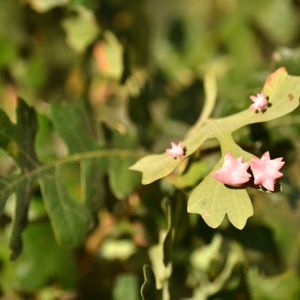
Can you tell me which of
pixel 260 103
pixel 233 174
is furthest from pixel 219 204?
pixel 260 103

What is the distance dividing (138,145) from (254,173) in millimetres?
367

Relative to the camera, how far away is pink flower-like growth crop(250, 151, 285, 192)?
809mm

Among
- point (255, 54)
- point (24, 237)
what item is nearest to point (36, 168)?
point (24, 237)

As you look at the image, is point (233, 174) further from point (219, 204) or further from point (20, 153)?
point (20, 153)

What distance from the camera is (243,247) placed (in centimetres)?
114

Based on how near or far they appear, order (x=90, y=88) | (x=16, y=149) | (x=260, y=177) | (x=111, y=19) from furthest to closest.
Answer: (x=90, y=88), (x=111, y=19), (x=16, y=149), (x=260, y=177)

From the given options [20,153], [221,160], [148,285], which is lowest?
[148,285]

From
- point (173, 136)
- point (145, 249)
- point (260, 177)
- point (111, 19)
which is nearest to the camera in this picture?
point (260, 177)

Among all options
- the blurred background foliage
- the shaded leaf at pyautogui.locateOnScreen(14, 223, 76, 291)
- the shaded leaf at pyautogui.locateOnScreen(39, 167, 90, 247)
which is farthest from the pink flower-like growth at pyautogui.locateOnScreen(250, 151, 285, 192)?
the shaded leaf at pyautogui.locateOnScreen(14, 223, 76, 291)

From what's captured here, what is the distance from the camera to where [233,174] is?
2.68ft

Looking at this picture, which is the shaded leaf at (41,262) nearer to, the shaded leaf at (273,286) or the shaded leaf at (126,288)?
the shaded leaf at (126,288)

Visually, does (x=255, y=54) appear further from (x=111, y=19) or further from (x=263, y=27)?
(x=111, y=19)

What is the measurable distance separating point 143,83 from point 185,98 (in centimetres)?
17

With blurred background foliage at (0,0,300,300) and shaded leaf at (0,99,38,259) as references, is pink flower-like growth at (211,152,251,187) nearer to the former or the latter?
blurred background foliage at (0,0,300,300)
